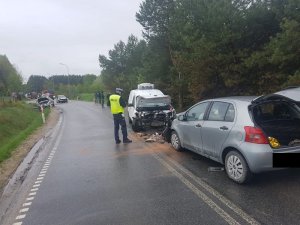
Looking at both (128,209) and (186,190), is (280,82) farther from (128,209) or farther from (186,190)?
(128,209)

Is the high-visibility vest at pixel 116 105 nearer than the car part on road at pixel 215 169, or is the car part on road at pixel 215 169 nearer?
the car part on road at pixel 215 169

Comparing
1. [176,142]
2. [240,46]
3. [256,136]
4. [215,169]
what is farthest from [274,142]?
[240,46]

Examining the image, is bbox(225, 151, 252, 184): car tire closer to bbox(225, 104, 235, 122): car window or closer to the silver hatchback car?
the silver hatchback car

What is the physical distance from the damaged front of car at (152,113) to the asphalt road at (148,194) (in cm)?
485

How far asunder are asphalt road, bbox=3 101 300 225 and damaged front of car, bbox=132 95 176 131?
485 centimetres

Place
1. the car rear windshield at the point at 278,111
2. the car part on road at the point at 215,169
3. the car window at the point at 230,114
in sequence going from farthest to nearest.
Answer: the car part on road at the point at 215,169 → the car rear windshield at the point at 278,111 → the car window at the point at 230,114

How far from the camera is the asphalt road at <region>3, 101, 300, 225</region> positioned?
5.28 m

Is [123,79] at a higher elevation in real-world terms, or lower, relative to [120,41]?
lower

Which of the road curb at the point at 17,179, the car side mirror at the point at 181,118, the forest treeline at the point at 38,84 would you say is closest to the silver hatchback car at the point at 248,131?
the car side mirror at the point at 181,118

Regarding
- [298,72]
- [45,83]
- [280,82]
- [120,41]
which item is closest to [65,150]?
[298,72]

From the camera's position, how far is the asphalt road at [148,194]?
5.28m

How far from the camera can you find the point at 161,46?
34.3m

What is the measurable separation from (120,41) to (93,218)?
59.8 metres

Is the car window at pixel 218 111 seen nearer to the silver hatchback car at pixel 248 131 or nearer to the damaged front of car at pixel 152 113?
the silver hatchback car at pixel 248 131
